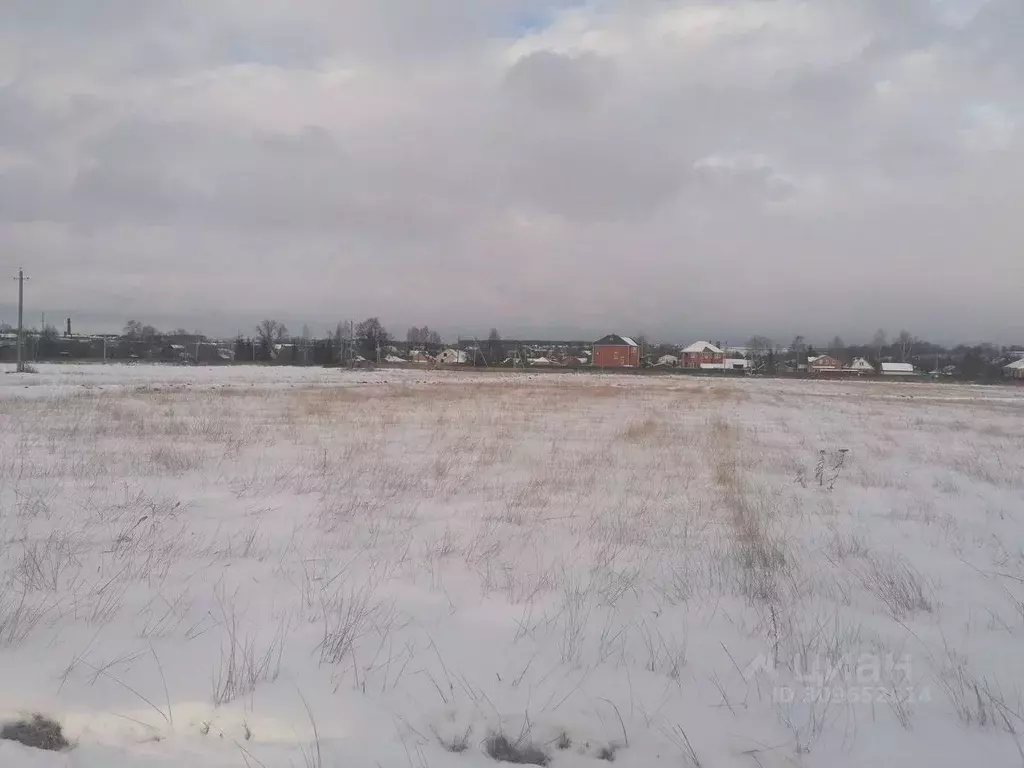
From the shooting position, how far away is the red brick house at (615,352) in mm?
142750

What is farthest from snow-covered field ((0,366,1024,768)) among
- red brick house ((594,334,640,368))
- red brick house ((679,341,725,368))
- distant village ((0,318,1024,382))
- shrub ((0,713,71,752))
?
red brick house ((679,341,725,368))

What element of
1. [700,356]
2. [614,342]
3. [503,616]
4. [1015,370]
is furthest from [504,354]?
[503,616]

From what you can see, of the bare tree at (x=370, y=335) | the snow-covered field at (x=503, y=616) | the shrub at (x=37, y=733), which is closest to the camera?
the shrub at (x=37, y=733)

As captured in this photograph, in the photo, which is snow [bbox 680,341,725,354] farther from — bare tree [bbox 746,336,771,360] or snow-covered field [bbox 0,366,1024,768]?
snow-covered field [bbox 0,366,1024,768]

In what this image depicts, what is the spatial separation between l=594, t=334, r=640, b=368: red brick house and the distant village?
246mm

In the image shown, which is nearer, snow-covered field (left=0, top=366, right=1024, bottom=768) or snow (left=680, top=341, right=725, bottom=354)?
snow-covered field (left=0, top=366, right=1024, bottom=768)

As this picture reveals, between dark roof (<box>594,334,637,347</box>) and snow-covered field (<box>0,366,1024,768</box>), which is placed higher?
dark roof (<box>594,334,637,347</box>)

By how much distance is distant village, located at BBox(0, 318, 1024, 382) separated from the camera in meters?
104

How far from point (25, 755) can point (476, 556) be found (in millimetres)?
3950

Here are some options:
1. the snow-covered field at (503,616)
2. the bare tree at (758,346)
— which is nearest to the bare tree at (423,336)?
the bare tree at (758,346)

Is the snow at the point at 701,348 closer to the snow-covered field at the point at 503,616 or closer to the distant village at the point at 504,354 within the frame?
the distant village at the point at 504,354

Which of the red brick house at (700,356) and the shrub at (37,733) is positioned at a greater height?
the red brick house at (700,356)

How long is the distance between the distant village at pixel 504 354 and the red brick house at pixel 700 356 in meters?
0.27

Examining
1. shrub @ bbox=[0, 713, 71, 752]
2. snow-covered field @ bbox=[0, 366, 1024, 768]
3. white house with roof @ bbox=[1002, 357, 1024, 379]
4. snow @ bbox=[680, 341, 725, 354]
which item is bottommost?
shrub @ bbox=[0, 713, 71, 752]
